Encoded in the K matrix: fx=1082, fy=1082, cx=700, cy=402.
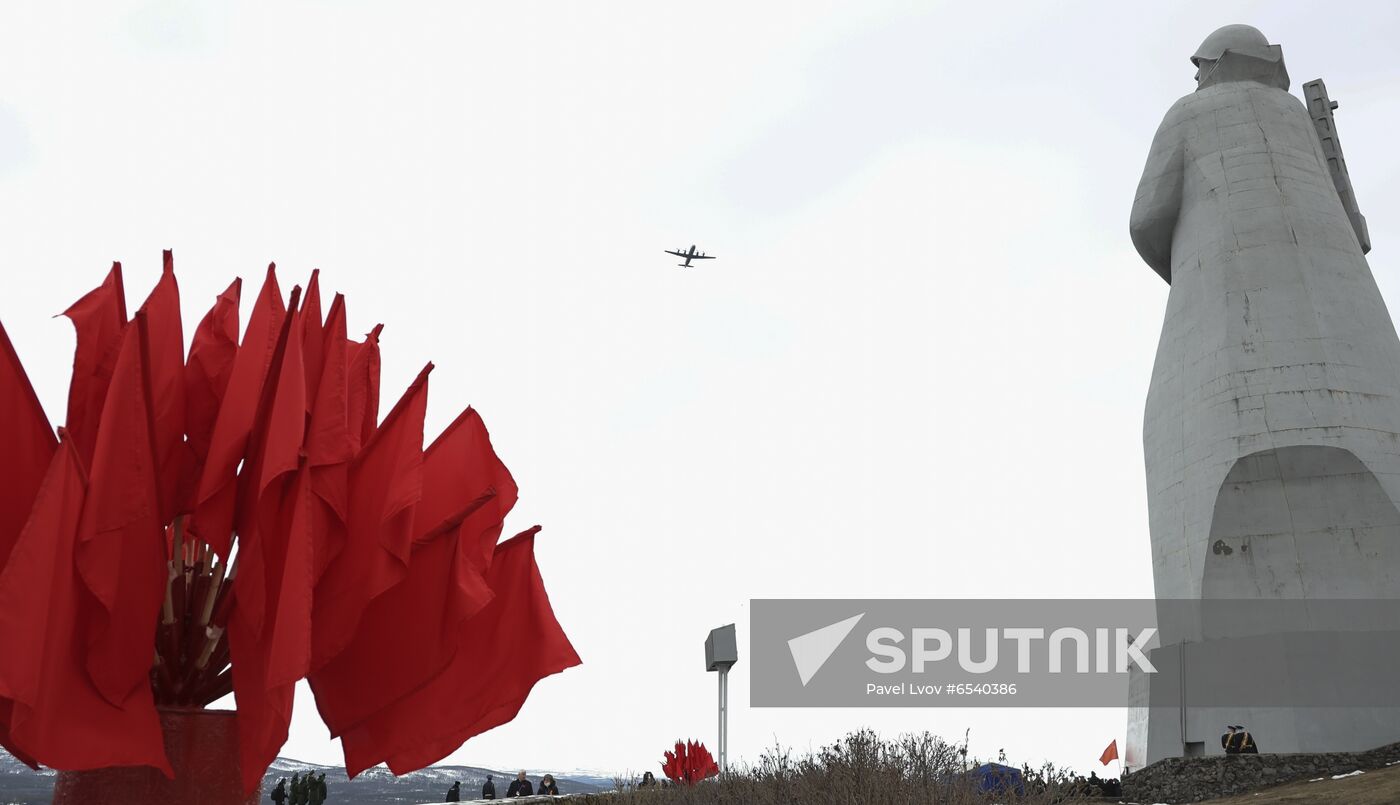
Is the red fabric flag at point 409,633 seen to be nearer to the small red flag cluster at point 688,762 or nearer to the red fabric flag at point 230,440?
the red fabric flag at point 230,440

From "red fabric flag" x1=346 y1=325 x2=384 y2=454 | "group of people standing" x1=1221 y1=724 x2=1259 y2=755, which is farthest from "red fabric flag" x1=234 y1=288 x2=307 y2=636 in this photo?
"group of people standing" x1=1221 y1=724 x2=1259 y2=755

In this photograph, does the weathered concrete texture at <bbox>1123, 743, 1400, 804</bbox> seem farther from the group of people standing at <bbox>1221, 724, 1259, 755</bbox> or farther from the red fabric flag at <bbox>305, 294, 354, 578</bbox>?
the red fabric flag at <bbox>305, 294, 354, 578</bbox>

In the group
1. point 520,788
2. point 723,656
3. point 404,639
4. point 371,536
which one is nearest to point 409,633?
point 404,639

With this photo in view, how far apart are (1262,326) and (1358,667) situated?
6.21 meters

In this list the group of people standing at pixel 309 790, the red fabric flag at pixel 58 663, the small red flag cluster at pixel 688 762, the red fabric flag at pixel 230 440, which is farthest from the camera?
the group of people standing at pixel 309 790

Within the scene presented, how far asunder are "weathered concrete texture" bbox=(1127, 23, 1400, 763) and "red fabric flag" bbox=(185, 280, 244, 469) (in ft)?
61.4

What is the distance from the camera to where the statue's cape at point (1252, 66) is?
2317 cm

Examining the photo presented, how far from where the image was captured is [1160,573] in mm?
20719

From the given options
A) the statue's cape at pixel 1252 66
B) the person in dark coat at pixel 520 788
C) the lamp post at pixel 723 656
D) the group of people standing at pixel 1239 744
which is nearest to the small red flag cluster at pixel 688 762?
the lamp post at pixel 723 656

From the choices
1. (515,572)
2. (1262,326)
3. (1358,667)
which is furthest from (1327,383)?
(515,572)

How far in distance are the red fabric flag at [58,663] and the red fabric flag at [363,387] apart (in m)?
0.93

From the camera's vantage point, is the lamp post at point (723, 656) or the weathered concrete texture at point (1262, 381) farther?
the weathered concrete texture at point (1262, 381)

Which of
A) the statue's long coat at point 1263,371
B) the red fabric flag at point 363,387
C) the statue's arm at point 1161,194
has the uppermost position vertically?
the statue's arm at point 1161,194

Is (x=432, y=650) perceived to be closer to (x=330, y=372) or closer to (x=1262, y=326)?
(x=330, y=372)
